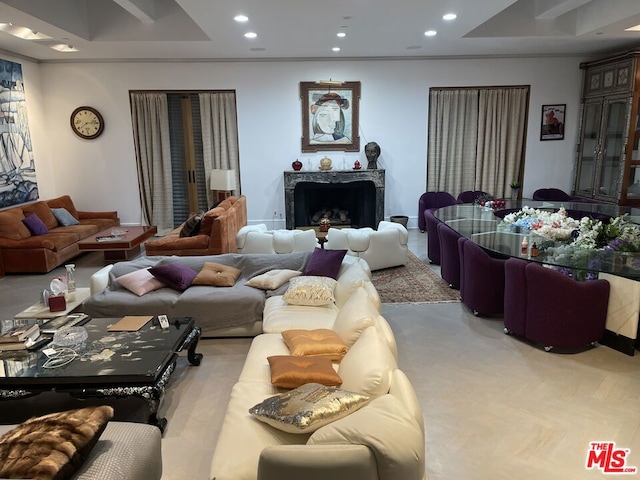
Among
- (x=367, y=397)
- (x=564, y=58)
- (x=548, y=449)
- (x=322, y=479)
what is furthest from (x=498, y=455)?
(x=564, y=58)

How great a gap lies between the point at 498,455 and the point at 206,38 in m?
6.55

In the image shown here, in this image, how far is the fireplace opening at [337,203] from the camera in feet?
29.2

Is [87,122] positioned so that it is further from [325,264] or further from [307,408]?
[307,408]

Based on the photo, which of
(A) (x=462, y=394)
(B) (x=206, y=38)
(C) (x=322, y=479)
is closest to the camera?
(C) (x=322, y=479)

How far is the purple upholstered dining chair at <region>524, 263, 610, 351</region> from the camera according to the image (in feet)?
12.1

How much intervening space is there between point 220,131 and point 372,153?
289 cm

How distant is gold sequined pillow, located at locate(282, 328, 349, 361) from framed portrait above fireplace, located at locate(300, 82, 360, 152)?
6.18 meters

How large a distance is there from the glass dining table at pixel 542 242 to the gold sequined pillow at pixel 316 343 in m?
1.99

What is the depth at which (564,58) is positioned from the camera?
340 inches

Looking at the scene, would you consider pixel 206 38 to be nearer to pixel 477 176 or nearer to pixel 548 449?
pixel 477 176

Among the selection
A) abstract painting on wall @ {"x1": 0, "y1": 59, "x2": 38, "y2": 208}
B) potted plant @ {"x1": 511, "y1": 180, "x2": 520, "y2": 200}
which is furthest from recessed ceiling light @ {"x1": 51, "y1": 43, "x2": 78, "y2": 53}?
potted plant @ {"x1": 511, "y1": 180, "x2": 520, "y2": 200}

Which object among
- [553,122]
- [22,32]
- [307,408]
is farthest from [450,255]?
[22,32]

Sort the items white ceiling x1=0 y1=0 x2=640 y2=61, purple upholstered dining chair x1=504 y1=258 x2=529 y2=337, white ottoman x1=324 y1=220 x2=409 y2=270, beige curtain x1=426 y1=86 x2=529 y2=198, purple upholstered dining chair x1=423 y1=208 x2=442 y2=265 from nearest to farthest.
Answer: purple upholstered dining chair x1=504 y1=258 x2=529 y2=337
white ceiling x1=0 y1=0 x2=640 y2=61
white ottoman x1=324 y1=220 x2=409 y2=270
purple upholstered dining chair x1=423 y1=208 x2=442 y2=265
beige curtain x1=426 y1=86 x2=529 y2=198

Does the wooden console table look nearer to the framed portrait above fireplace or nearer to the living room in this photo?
the living room
